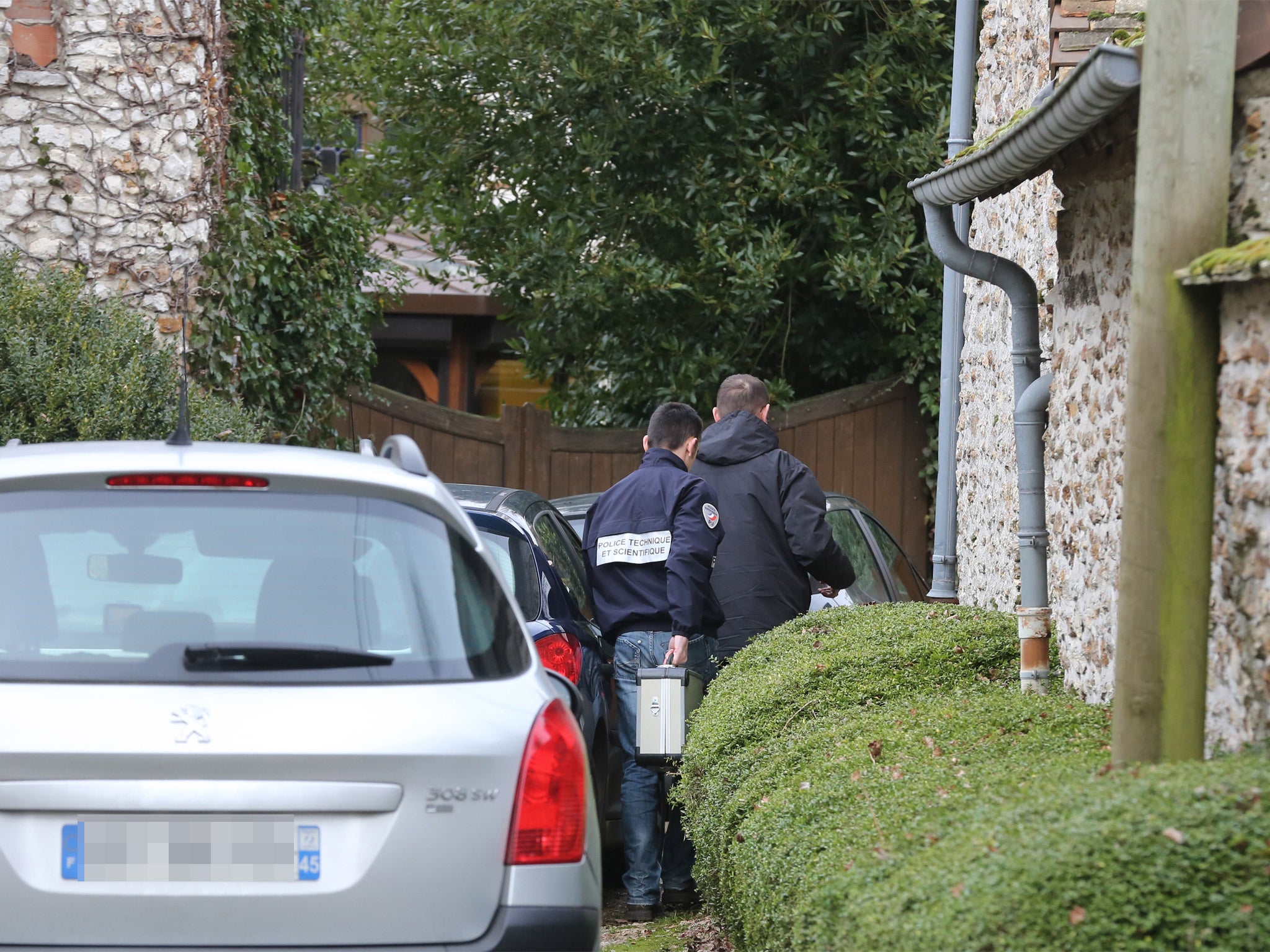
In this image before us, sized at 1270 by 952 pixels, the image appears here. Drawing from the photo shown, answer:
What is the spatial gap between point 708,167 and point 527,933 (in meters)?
9.70

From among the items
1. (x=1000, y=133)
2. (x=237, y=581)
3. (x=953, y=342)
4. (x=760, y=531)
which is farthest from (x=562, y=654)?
(x=953, y=342)

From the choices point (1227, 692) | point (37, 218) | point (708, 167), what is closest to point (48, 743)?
point (1227, 692)

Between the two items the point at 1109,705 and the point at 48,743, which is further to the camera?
the point at 1109,705

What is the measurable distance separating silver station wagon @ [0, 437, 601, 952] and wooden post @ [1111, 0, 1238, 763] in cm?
134

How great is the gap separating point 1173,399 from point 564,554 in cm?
425

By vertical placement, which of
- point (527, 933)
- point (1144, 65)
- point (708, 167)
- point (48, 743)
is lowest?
point (527, 933)

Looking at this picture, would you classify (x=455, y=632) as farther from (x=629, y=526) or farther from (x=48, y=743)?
(x=629, y=526)

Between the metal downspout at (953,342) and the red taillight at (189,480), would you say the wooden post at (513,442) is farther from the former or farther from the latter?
the red taillight at (189,480)

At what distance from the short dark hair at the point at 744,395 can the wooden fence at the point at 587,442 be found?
17.2 ft

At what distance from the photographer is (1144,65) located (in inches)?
139

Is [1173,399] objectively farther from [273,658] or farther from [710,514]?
[710,514]

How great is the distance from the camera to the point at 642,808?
6.50m

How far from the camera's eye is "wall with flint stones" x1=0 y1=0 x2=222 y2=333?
28.8 feet

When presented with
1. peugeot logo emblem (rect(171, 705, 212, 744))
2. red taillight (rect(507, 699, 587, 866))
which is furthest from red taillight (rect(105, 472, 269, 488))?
red taillight (rect(507, 699, 587, 866))
